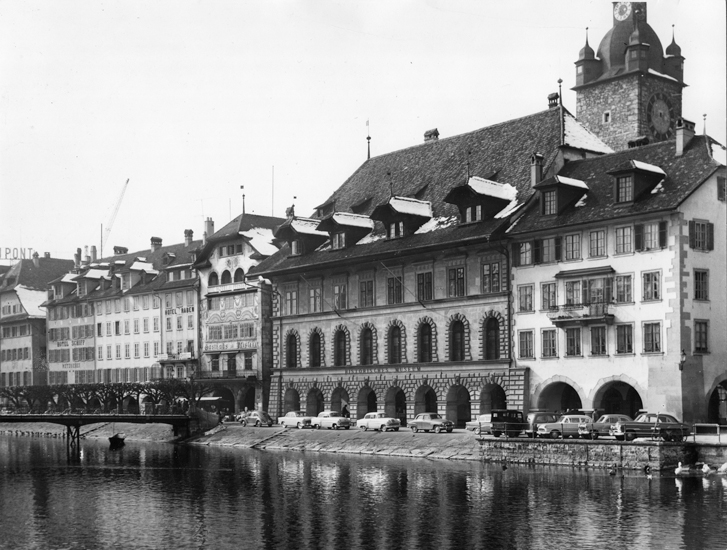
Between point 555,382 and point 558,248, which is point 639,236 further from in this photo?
point 555,382

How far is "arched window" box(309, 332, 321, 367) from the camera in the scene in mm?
86688

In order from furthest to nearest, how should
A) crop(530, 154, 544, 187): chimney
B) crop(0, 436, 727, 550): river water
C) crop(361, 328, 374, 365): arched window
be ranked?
crop(361, 328, 374, 365): arched window → crop(530, 154, 544, 187): chimney → crop(0, 436, 727, 550): river water

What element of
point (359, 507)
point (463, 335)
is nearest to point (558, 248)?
point (463, 335)

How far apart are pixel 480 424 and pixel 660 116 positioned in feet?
143

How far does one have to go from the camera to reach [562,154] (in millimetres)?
73625

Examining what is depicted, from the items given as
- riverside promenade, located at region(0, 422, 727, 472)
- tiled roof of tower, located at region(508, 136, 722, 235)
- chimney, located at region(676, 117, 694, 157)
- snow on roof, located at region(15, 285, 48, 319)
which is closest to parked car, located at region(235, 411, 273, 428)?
riverside promenade, located at region(0, 422, 727, 472)

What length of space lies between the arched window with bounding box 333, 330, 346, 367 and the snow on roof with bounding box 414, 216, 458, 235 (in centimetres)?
1107

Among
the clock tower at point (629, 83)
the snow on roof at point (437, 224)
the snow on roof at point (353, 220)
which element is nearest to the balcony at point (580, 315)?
the snow on roof at point (437, 224)

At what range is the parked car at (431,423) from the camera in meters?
69.5

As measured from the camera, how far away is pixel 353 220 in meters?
83.5

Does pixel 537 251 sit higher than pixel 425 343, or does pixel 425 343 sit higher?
pixel 537 251

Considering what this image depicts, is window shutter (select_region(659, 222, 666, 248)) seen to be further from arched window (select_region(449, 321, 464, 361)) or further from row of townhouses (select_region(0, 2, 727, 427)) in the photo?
arched window (select_region(449, 321, 464, 361))

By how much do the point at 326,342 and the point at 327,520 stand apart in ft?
144

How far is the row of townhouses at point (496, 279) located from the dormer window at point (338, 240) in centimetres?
12
